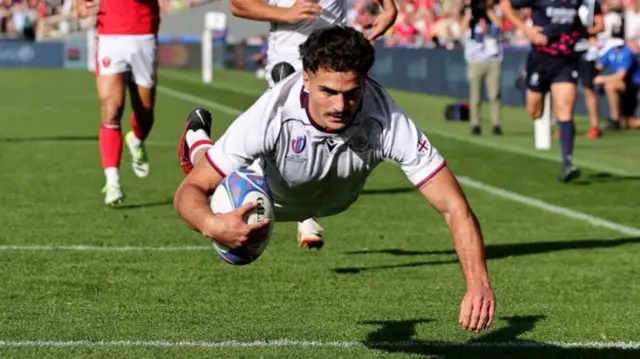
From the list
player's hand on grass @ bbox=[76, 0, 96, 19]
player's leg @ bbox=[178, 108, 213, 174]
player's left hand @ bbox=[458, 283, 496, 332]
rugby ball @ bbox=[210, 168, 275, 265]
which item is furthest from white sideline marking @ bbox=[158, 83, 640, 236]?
rugby ball @ bbox=[210, 168, 275, 265]

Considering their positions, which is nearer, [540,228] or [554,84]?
[540,228]

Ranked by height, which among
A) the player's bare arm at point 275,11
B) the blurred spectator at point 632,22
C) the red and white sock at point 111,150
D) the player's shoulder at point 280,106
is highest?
the player's shoulder at point 280,106

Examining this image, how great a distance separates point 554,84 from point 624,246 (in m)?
4.40

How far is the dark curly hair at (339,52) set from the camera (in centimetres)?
632

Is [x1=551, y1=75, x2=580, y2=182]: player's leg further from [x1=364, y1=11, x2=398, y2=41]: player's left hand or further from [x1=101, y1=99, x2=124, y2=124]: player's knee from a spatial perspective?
[x1=364, y1=11, x2=398, y2=41]: player's left hand

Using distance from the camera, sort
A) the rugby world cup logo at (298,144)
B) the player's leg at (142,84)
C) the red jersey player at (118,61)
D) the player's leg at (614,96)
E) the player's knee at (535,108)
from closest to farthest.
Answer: the rugby world cup logo at (298,144)
the red jersey player at (118,61)
the player's leg at (142,84)
the player's knee at (535,108)
the player's leg at (614,96)

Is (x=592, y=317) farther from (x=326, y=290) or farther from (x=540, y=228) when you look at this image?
(x=540, y=228)

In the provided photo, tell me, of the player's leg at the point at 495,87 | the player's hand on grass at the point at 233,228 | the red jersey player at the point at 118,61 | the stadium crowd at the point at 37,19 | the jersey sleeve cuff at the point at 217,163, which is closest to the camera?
the player's hand on grass at the point at 233,228

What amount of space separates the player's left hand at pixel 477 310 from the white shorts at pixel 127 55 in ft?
25.5

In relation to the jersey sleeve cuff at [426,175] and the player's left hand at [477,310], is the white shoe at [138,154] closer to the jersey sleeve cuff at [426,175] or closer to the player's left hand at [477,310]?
the jersey sleeve cuff at [426,175]

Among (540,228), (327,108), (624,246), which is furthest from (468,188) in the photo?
(327,108)

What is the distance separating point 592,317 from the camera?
27.7 feet

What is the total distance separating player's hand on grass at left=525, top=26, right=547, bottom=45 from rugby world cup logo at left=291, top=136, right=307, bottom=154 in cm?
915

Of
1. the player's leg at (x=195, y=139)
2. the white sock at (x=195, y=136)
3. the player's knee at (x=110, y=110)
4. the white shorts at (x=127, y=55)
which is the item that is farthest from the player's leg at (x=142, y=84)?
the white sock at (x=195, y=136)
